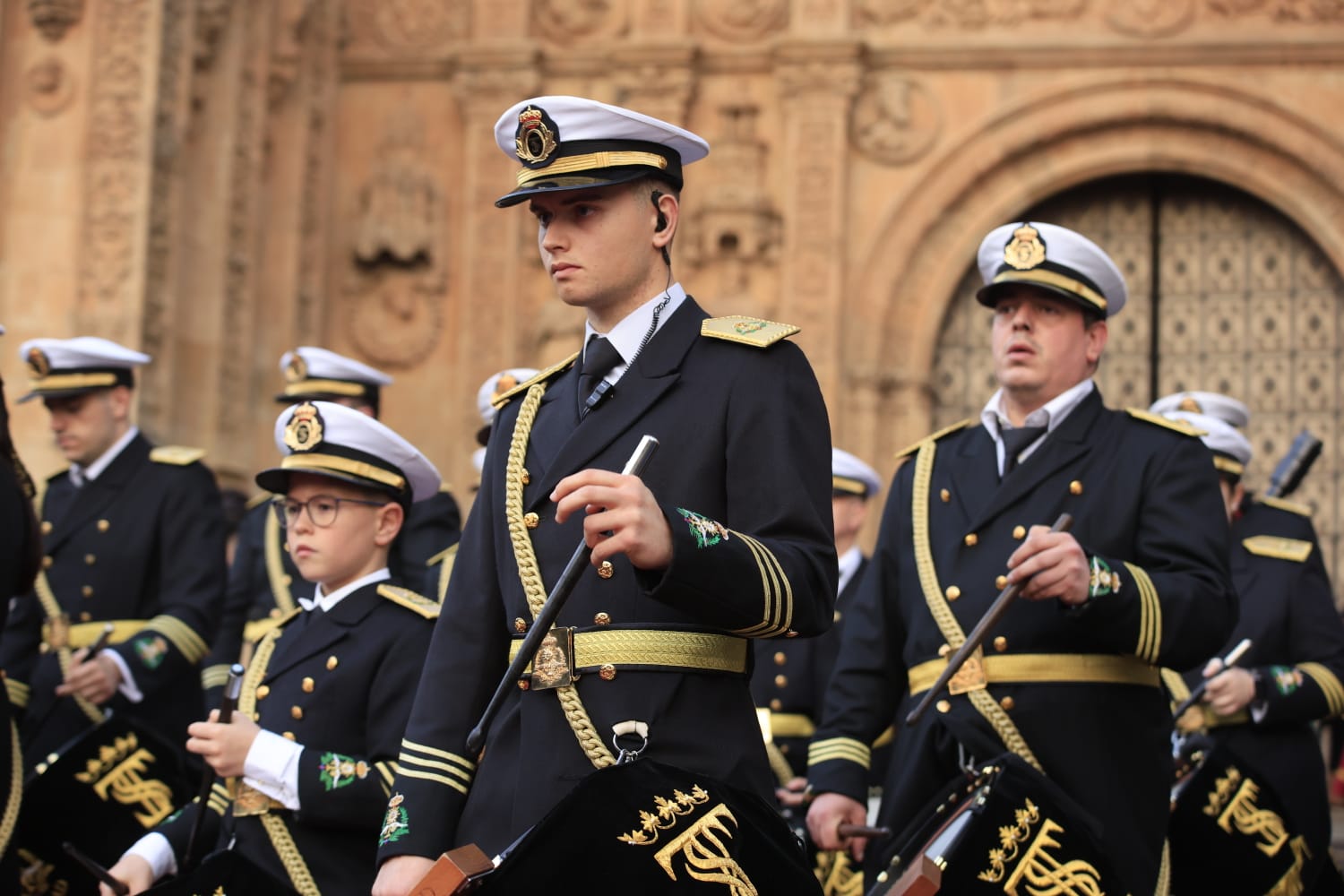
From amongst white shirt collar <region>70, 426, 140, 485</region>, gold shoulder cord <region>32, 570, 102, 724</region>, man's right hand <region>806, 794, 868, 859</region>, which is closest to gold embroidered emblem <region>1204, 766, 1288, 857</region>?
man's right hand <region>806, 794, 868, 859</region>

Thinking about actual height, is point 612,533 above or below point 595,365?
below

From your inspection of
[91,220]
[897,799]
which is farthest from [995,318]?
[91,220]

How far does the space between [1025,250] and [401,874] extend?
234 cm

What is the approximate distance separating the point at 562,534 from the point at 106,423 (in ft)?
13.7

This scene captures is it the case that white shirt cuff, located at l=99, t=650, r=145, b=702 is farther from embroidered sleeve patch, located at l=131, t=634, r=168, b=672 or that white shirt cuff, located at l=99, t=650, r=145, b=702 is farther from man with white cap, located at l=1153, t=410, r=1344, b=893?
man with white cap, located at l=1153, t=410, r=1344, b=893

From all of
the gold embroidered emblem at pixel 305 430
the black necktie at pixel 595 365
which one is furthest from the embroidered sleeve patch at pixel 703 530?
the gold embroidered emblem at pixel 305 430

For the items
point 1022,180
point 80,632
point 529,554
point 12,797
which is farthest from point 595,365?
point 1022,180

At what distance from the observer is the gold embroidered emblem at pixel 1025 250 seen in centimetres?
468

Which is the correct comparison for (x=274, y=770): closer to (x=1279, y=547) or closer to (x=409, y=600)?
(x=409, y=600)

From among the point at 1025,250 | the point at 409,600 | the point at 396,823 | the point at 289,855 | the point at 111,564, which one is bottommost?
the point at 289,855

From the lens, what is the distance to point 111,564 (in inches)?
267

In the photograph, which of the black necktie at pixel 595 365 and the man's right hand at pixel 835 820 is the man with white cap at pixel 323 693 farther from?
the black necktie at pixel 595 365

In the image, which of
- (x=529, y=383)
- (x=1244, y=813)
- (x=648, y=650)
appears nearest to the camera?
(x=648, y=650)

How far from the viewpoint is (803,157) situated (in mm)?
14000
